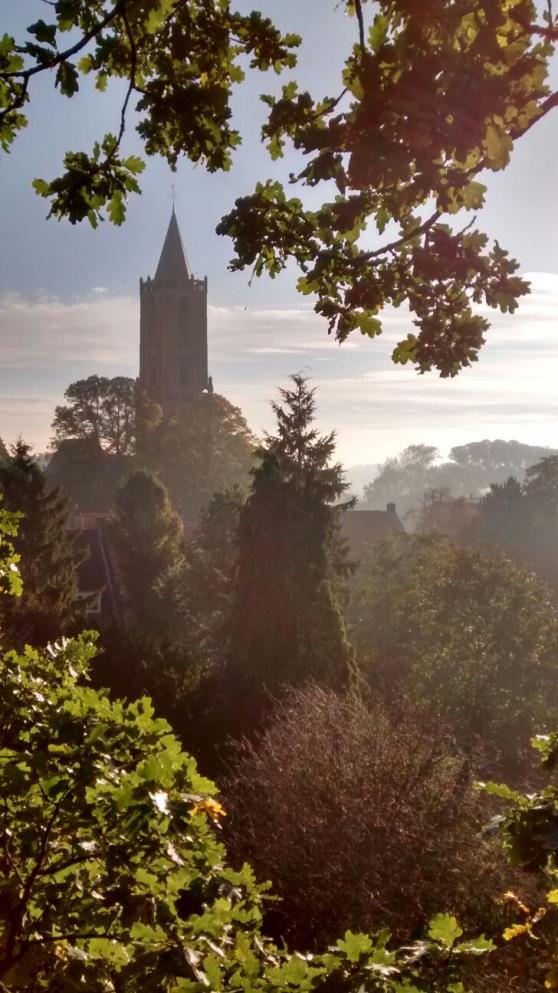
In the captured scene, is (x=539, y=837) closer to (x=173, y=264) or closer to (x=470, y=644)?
(x=470, y=644)

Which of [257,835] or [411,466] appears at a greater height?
[411,466]

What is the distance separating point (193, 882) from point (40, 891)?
1084 millimetres

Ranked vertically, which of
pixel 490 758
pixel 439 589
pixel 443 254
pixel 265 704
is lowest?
pixel 490 758

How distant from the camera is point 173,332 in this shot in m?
74.6

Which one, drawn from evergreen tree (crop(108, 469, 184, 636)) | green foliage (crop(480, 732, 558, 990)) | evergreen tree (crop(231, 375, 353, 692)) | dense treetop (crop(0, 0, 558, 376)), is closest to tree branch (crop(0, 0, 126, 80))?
dense treetop (crop(0, 0, 558, 376))

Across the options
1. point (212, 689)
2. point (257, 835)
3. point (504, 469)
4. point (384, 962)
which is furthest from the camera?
point (504, 469)

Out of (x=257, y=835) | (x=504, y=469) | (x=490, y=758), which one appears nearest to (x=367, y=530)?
(x=490, y=758)

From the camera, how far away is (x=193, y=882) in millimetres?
3438

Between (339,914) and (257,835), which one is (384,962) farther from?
(257,835)

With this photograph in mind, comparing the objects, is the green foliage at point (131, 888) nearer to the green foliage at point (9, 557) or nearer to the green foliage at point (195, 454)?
the green foliage at point (9, 557)

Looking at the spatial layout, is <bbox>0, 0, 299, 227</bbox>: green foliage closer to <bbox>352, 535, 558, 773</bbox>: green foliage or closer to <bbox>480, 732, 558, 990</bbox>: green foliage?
<bbox>480, 732, 558, 990</bbox>: green foliage

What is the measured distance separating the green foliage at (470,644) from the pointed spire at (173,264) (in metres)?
51.2

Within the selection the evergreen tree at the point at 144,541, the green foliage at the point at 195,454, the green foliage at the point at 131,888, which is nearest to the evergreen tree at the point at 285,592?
the evergreen tree at the point at 144,541

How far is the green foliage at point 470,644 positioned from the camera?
2239 cm
